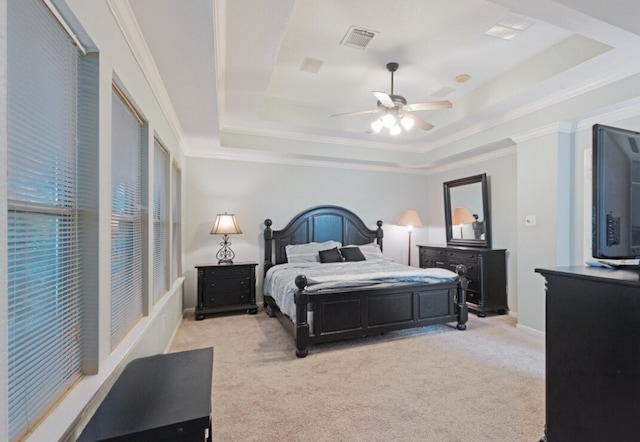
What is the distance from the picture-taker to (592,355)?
1.42 meters

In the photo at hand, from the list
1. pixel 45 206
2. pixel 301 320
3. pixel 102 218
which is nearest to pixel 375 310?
pixel 301 320

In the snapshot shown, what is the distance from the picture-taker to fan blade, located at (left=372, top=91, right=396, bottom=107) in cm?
296

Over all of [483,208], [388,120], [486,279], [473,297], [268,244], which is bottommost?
[473,297]

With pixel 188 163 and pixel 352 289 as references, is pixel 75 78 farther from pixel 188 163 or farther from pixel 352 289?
pixel 188 163

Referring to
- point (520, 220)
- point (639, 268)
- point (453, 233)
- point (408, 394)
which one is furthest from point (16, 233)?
point (453, 233)

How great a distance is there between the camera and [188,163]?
4.70m

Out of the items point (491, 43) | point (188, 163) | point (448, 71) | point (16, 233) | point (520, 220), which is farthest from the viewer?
point (188, 163)

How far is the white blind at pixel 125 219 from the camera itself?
1.77m

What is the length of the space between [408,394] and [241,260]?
3.25m

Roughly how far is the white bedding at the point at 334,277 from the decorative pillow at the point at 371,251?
0.32m

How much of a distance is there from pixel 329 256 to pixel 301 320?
1795mm

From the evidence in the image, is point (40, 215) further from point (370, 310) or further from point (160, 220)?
point (370, 310)

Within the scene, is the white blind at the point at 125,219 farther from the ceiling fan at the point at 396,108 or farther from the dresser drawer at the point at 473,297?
the dresser drawer at the point at 473,297

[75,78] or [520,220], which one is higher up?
[75,78]
